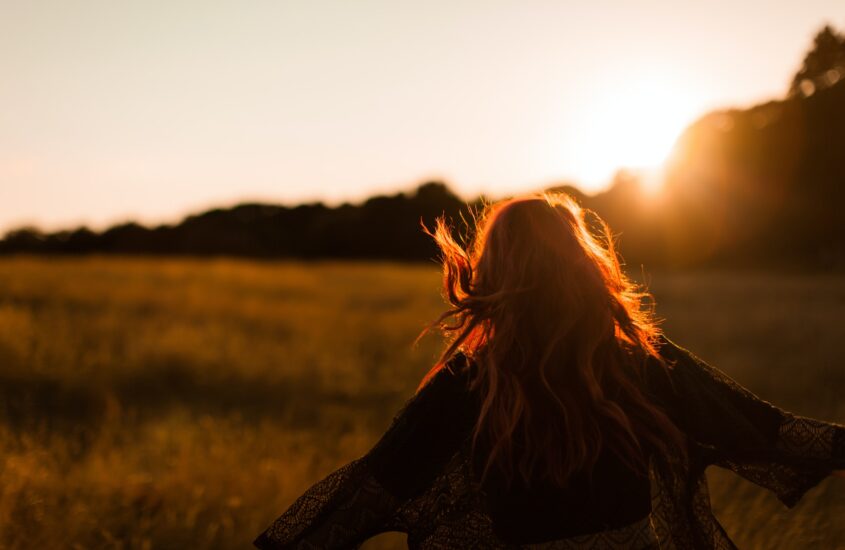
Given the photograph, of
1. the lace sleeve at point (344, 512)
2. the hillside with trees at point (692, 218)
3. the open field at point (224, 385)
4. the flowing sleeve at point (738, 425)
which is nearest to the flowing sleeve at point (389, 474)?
the lace sleeve at point (344, 512)

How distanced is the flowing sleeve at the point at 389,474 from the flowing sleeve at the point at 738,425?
0.60 meters

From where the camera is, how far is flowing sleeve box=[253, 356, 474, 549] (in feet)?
5.77

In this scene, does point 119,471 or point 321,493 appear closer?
point 321,493

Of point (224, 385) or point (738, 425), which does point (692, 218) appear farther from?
point (738, 425)

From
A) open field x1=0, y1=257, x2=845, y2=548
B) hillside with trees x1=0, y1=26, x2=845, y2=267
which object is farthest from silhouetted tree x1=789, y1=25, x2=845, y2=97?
open field x1=0, y1=257, x2=845, y2=548

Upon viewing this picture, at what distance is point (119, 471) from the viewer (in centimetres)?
418

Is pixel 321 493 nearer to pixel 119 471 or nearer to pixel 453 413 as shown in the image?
pixel 453 413

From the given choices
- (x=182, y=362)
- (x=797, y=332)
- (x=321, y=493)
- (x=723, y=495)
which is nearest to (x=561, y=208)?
(x=321, y=493)

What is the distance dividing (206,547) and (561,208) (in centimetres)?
251

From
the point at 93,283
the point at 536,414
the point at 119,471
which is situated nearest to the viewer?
the point at 536,414

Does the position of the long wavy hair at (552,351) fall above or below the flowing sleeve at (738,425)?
above

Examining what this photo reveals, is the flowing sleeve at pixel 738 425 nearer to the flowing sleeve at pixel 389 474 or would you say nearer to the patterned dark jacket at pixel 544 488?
→ the patterned dark jacket at pixel 544 488

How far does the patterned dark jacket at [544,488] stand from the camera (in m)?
1.67

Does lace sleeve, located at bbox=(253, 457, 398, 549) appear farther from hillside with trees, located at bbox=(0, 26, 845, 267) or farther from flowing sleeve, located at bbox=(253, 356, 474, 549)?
hillside with trees, located at bbox=(0, 26, 845, 267)
